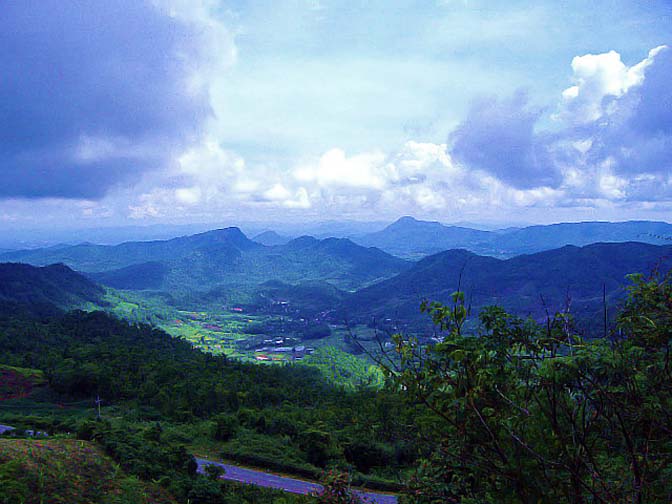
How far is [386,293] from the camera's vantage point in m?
162

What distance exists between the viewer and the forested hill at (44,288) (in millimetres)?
99062

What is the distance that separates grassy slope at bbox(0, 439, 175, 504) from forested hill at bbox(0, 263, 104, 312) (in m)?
94.5

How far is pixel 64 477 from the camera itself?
480 inches

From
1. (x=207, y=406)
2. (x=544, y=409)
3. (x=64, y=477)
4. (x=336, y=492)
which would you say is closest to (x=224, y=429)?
(x=207, y=406)

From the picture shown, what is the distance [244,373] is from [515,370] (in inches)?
1842

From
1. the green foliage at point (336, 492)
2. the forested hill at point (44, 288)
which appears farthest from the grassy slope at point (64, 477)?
the forested hill at point (44, 288)

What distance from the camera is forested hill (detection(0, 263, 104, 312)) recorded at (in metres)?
99.1

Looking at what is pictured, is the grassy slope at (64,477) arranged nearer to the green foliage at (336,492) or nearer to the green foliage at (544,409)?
the green foliage at (336,492)

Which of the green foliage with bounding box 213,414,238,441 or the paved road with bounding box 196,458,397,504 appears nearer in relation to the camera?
the paved road with bounding box 196,458,397,504

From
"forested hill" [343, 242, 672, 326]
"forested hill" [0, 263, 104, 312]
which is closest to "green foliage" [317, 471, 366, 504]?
"forested hill" [0, 263, 104, 312]

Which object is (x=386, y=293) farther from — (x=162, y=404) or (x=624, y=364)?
(x=624, y=364)

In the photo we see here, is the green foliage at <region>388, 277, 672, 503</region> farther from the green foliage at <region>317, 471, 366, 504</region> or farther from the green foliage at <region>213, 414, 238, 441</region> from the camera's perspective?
the green foliage at <region>213, 414, 238, 441</region>

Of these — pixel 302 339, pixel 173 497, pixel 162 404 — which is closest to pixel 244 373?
pixel 162 404

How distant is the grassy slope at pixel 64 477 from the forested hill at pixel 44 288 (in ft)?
310
